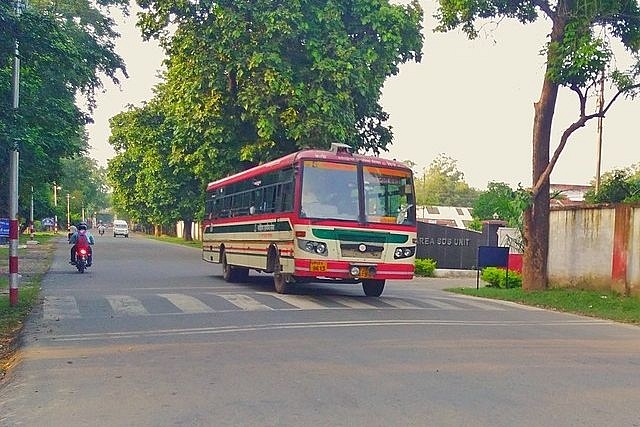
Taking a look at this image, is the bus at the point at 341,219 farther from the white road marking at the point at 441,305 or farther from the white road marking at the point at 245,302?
the white road marking at the point at 245,302

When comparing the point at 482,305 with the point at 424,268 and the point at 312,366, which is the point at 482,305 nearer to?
the point at 312,366

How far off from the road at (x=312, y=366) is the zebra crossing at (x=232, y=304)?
6 cm

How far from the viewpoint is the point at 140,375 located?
8.08m

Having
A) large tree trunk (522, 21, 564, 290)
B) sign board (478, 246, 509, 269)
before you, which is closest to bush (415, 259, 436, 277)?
sign board (478, 246, 509, 269)

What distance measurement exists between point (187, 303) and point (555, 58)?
1051 centimetres

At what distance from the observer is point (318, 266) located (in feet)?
51.1

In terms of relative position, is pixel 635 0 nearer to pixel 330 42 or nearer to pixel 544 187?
pixel 544 187

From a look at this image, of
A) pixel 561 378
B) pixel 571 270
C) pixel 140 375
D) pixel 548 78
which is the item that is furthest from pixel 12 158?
pixel 571 270

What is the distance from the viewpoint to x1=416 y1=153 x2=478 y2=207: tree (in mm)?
119312

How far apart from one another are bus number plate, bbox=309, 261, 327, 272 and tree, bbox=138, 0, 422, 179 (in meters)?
13.2

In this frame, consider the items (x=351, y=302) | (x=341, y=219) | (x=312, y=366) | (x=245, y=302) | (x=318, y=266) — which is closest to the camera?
(x=312, y=366)

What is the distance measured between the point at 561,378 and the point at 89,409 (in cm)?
499

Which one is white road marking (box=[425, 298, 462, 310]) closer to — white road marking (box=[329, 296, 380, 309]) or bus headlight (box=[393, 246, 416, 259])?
bus headlight (box=[393, 246, 416, 259])

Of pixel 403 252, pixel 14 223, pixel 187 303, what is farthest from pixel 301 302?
pixel 14 223
